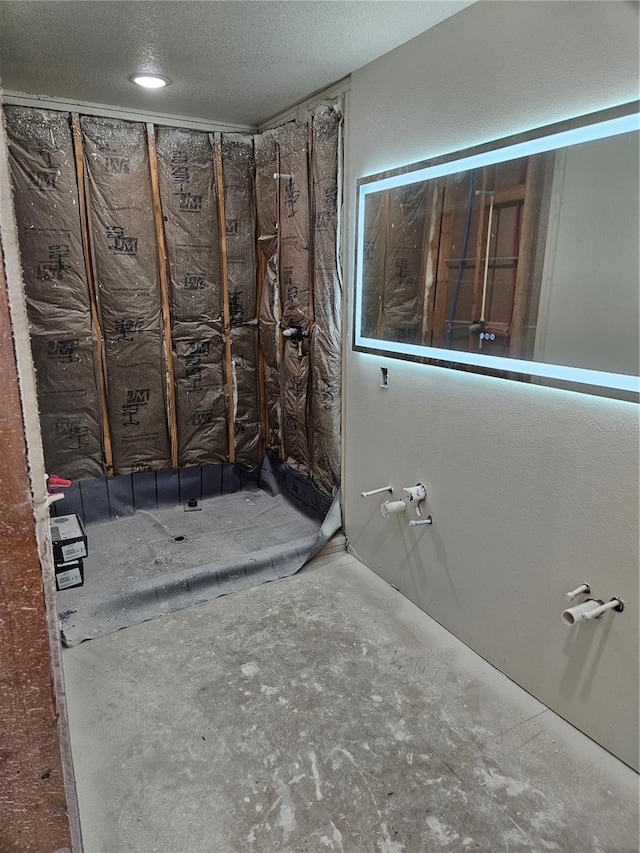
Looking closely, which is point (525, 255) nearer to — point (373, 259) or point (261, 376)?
point (373, 259)

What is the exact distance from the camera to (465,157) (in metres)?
1.78

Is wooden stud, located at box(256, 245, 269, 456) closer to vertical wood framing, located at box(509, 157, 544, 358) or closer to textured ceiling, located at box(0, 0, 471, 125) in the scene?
textured ceiling, located at box(0, 0, 471, 125)

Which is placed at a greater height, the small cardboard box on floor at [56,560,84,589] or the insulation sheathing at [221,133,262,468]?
the insulation sheathing at [221,133,262,468]

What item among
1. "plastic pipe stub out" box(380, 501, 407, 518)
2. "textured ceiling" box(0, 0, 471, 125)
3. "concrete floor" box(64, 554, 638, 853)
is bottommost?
"concrete floor" box(64, 554, 638, 853)

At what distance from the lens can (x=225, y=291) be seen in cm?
323

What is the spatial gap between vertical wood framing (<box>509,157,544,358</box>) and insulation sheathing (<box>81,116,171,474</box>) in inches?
83.2

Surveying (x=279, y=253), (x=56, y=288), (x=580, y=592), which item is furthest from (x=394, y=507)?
(x=56, y=288)

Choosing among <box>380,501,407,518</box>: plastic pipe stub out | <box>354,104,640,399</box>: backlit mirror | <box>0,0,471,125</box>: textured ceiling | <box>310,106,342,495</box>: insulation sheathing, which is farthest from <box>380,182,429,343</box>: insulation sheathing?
<box>380,501,407,518</box>: plastic pipe stub out

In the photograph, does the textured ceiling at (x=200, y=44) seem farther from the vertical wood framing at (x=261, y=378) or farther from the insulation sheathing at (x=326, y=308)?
the vertical wood framing at (x=261, y=378)

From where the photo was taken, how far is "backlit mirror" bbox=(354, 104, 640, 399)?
139cm

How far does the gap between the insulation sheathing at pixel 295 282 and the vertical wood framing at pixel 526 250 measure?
1.37m

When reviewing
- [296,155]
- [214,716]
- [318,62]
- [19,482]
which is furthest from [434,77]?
[214,716]

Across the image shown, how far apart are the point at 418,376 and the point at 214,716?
1.43 m

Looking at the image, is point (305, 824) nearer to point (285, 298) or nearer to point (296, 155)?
point (285, 298)
